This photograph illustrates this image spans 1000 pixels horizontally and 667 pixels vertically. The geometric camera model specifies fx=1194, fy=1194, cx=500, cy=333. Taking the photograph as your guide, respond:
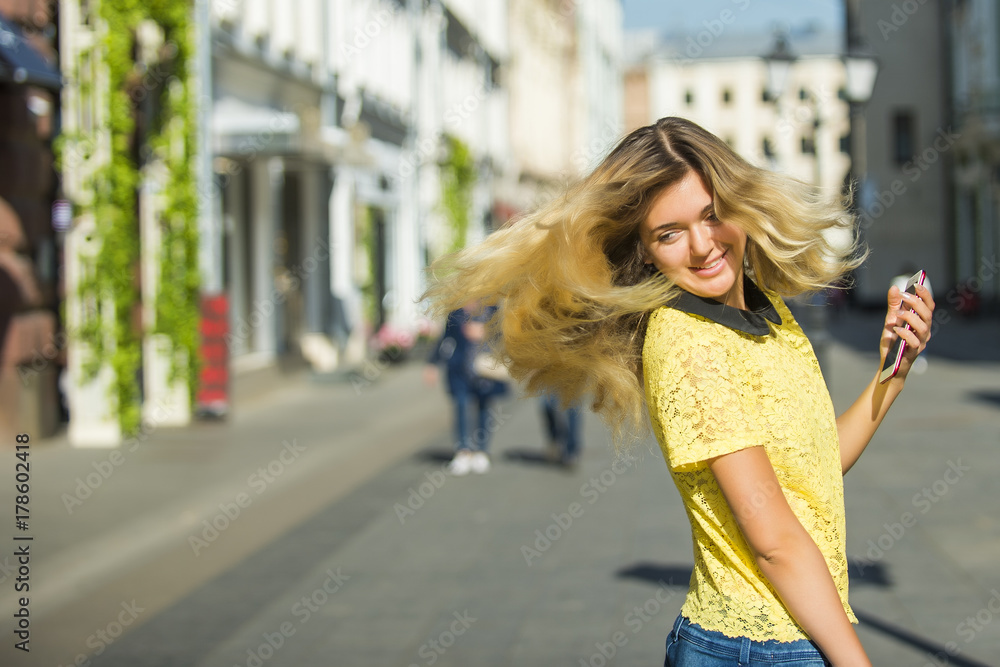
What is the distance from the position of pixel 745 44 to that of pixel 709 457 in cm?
8809

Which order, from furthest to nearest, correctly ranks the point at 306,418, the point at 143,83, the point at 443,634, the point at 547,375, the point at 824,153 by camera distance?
the point at 824,153 → the point at 306,418 → the point at 143,83 → the point at 443,634 → the point at 547,375

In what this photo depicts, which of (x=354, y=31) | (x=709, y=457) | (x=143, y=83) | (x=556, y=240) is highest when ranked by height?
(x=354, y=31)

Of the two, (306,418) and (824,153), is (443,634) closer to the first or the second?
(306,418)

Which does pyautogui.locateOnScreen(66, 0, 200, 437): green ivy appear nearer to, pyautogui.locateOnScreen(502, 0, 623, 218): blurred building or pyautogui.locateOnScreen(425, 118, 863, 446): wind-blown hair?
pyautogui.locateOnScreen(425, 118, 863, 446): wind-blown hair

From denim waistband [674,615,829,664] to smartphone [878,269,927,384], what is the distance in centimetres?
59

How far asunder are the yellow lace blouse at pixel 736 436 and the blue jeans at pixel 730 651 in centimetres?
1

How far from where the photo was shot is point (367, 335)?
2142 cm

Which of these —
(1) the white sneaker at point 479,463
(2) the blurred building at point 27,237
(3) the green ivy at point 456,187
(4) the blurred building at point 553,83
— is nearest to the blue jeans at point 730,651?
(1) the white sneaker at point 479,463

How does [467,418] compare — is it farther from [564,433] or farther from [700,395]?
A: [700,395]

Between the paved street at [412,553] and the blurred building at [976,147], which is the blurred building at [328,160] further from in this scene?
the blurred building at [976,147]

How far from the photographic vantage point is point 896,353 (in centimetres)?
232

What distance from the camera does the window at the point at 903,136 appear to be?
4853cm

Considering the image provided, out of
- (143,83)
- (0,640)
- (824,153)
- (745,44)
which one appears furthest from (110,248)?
(745,44)

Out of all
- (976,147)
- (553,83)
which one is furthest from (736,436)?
(553,83)
